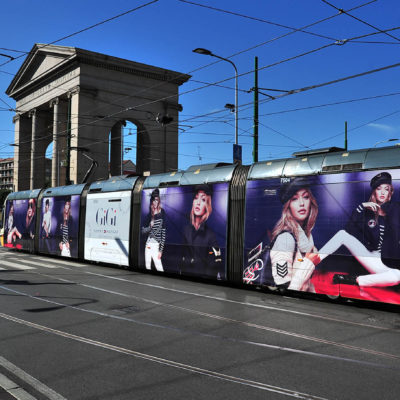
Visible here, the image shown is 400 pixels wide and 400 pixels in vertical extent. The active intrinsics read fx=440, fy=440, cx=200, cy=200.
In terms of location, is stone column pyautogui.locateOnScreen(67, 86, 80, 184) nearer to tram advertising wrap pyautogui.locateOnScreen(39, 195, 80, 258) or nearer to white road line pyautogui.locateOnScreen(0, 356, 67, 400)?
tram advertising wrap pyautogui.locateOnScreen(39, 195, 80, 258)

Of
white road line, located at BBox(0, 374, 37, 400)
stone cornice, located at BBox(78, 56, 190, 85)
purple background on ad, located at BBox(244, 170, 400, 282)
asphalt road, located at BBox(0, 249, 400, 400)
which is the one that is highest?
stone cornice, located at BBox(78, 56, 190, 85)

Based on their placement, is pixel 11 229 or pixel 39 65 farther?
pixel 39 65

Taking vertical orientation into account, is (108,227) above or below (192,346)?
above

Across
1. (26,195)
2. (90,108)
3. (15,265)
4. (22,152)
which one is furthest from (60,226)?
(22,152)

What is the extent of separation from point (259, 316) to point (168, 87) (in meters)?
40.4

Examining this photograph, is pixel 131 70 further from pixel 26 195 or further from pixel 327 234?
pixel 327 234

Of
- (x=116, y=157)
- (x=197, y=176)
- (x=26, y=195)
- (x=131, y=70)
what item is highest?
(x=131, y=70)

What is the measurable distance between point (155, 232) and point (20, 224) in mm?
12581

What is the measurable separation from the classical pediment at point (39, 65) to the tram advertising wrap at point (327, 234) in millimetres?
35461

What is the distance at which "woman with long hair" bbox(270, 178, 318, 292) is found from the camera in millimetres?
9977

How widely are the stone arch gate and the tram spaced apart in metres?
24.1

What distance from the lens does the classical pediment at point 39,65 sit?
140 ft

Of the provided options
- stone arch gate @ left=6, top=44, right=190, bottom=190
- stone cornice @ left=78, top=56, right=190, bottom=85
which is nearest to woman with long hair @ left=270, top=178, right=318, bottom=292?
stone arch gate @ left=6, top=44, right=190, bottom=190

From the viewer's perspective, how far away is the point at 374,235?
8.80m
